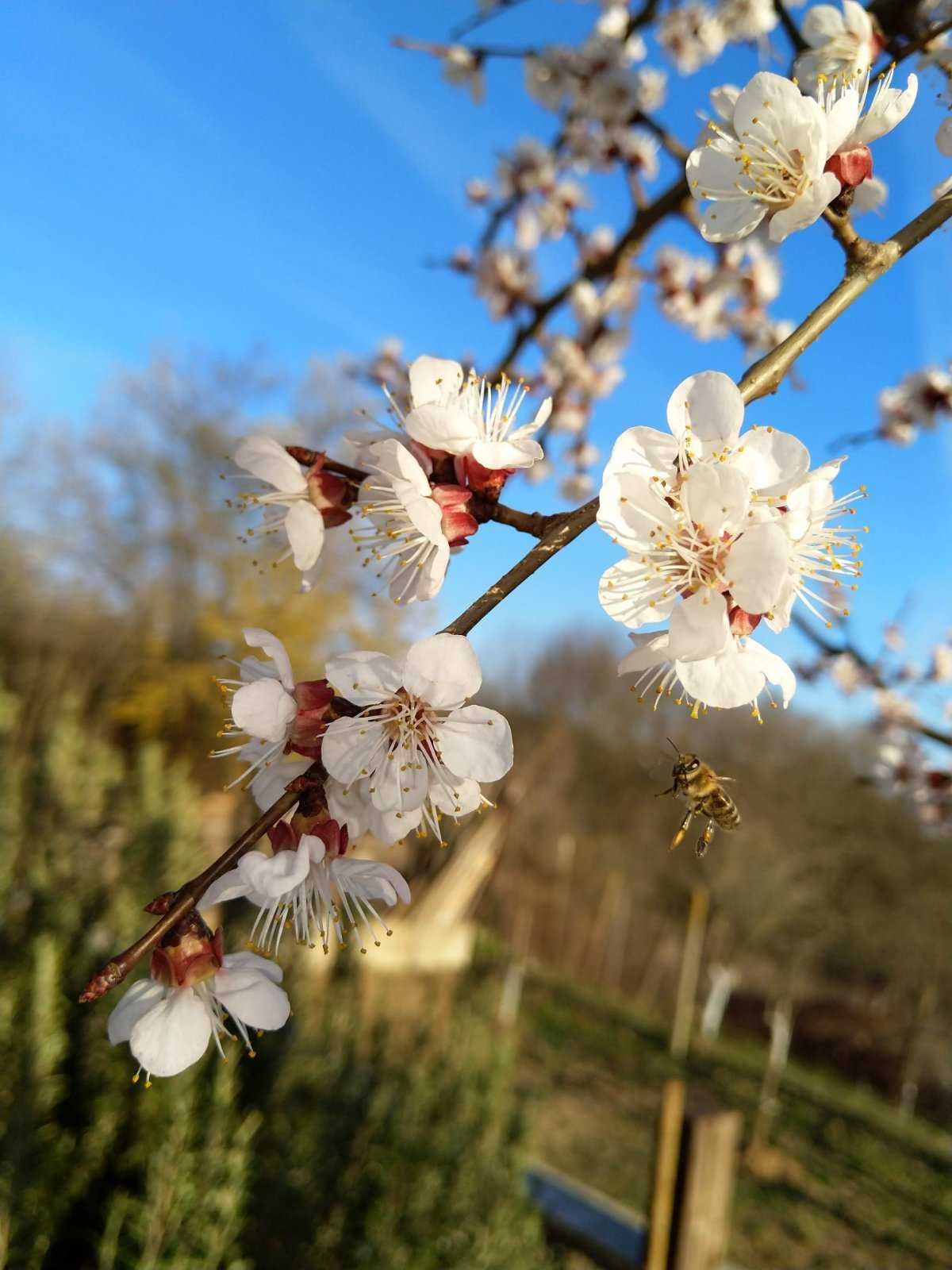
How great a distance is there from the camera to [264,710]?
0.59 metres

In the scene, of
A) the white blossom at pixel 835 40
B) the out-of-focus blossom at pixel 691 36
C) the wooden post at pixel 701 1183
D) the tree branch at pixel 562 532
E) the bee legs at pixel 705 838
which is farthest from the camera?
the out-of-focus blossom at pixel 691 36

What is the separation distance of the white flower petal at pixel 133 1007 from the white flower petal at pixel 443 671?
11.0 inches

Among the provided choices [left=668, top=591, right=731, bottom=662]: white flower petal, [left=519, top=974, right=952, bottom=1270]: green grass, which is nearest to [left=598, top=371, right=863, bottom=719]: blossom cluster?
[left=668, top=591, right=731, bottom=662]: white flower petal

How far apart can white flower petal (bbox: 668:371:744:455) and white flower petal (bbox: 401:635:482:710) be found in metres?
0.21

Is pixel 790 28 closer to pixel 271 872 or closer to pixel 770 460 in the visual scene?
pixel 770 460

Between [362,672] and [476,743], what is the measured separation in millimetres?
92

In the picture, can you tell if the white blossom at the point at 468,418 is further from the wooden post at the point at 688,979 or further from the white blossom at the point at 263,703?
the wooden post at the point at 688,979

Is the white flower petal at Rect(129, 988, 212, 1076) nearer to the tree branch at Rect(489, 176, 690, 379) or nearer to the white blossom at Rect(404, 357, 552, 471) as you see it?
the white blossom at Rect(404, 357, 552, 471)

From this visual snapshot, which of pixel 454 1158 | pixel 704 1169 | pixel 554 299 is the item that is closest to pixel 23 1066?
pixel 454 1158

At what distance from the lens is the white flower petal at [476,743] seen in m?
0.58

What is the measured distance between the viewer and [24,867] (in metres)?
2.85

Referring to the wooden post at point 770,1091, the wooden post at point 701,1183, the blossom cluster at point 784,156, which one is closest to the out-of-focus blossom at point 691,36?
the blossom cluster at point 784,156

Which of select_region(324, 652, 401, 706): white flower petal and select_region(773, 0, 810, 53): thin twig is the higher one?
select_region(773, 0, 810, 53): thin twig

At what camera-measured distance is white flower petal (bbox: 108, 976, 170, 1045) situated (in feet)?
1.94
